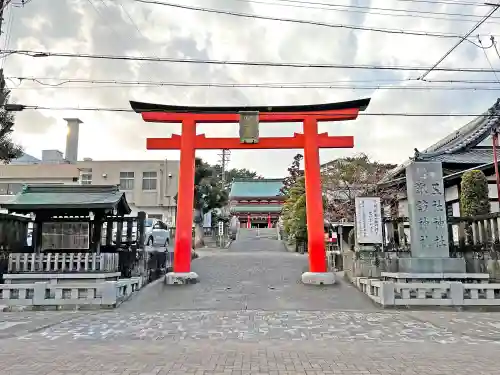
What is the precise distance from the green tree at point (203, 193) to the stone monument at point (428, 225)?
19.7m

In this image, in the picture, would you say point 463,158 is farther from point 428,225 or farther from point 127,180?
point 127,180

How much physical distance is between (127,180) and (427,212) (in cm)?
3104

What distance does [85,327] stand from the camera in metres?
8.54

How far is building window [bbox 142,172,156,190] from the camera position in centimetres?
3828

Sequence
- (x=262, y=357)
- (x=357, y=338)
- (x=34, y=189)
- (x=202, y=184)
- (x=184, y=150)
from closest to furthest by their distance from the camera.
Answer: (x=262, y=357) < (x=357, y=338) < (x=34, y=189) < (x=184, y=150) < (x=202, y=184)

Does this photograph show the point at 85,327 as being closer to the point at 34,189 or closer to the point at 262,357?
the point at 262,357

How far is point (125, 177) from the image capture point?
126 ft

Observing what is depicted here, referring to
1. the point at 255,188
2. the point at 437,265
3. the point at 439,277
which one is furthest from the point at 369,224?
the point at 255,188

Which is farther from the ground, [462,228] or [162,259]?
[462,228]

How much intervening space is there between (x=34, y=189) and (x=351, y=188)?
17.2m

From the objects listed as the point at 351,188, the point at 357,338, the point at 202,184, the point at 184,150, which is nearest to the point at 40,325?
the point at 357,338

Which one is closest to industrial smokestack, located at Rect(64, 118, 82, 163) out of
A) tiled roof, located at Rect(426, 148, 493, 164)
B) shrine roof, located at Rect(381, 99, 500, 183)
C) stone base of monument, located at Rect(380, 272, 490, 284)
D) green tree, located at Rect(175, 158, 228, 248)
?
green tree, located at Rect(175, 158, 228, 248)

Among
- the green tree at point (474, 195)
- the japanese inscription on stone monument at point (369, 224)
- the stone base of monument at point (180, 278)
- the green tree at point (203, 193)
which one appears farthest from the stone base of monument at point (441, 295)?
the green tree at point (203, 193)

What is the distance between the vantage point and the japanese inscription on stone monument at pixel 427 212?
12070mm
